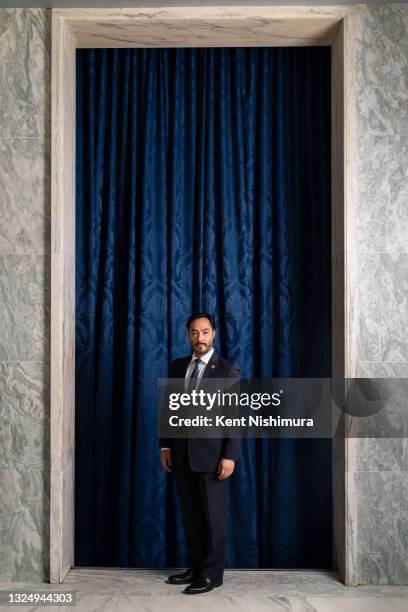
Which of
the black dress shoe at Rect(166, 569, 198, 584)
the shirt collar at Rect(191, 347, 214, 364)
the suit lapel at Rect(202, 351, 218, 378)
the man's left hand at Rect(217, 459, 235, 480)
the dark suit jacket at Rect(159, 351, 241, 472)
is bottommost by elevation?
the black dress shoe at Rect(166, 569, 198, 584)

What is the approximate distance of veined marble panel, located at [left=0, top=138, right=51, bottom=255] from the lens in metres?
3.59

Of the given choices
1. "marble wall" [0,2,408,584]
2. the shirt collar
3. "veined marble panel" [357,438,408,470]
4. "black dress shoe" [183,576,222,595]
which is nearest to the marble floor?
"black dress shoe" [183,576,222,595]

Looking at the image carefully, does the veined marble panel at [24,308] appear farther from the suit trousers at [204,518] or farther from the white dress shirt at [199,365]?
the suit trousers at [204,518]

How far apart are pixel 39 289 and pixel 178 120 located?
3.83ft

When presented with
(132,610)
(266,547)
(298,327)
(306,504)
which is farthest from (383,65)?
(132,610)

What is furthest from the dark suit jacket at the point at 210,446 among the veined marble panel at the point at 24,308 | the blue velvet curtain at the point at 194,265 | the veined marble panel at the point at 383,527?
the veined marble panel at the point at 24,308

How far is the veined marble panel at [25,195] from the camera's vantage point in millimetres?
3592

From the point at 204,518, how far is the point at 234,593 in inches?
14.3

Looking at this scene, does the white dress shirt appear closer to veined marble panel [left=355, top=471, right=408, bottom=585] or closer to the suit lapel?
the suit lapel

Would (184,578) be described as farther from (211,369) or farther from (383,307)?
(383,307)

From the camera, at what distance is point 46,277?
3602 millimetres

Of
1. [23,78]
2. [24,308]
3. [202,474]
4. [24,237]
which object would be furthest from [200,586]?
[23,78]

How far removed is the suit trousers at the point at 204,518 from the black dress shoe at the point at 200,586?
0.02 meters

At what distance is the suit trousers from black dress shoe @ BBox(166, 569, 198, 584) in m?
0.03
